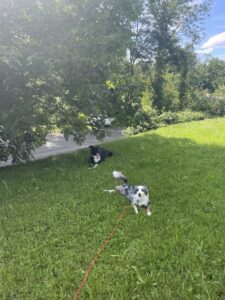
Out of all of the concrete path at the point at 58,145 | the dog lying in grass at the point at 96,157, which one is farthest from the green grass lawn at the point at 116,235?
the concrete path at the point at 58,145

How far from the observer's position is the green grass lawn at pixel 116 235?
10.7 ft

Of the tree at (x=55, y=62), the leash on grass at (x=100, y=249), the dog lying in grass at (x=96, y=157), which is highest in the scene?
the tree at (x=55, y=62)

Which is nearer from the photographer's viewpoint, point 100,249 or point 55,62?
point 100,249

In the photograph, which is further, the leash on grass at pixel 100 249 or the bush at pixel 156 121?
the bush at pixel 156 121

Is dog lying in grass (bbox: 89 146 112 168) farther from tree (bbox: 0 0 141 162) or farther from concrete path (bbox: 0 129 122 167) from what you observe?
concrete path (bbox: 0 129 122 167)

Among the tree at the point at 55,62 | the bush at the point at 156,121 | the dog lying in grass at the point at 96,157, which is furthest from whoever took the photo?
the bush at the point at 156,121

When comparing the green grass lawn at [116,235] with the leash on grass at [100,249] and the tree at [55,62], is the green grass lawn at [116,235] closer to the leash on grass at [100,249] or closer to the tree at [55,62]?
the leash on grass at [100,249]

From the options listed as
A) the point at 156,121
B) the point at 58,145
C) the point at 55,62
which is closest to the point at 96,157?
the point at 55,62

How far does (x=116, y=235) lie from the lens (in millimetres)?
4246

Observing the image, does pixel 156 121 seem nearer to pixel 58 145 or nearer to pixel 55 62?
pixel 58 145

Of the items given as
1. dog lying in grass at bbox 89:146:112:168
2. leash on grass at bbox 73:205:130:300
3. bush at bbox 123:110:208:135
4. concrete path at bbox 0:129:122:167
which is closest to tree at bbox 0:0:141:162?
dog lying in grass at bbox 89:146:112:168

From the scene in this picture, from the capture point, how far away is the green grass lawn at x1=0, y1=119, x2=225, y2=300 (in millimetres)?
3264

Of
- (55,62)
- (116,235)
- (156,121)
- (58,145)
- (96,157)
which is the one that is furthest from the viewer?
(156,121)

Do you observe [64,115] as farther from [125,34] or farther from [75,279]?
[75,279]
